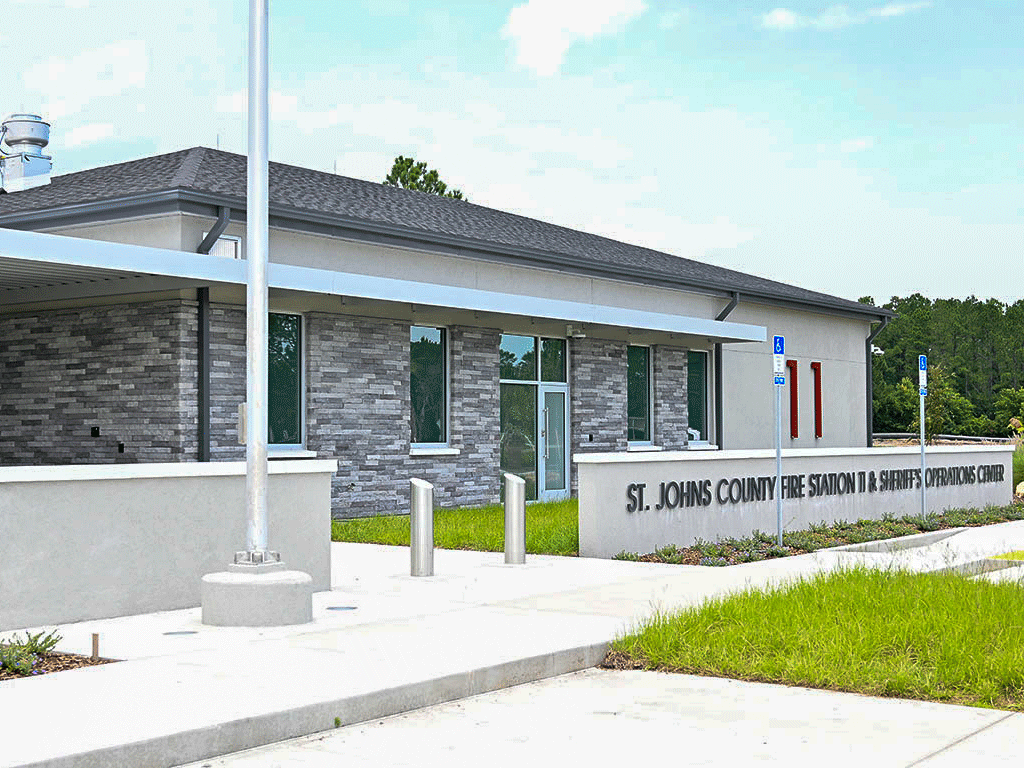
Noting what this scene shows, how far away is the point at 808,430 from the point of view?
109 feet

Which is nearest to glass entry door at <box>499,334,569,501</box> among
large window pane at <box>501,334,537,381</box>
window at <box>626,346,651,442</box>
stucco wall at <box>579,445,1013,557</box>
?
large window pane at <box>501,334,537,381</box>

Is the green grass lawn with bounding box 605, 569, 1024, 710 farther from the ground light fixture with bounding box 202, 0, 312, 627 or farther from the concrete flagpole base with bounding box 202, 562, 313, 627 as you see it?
the ground light fixture with bounding box 202, 0, 312, 627

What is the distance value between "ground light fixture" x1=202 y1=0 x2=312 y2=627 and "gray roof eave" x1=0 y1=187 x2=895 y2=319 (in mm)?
7148

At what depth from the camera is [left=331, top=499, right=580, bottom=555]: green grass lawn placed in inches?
634

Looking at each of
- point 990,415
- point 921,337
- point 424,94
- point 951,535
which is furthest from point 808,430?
point 921,337

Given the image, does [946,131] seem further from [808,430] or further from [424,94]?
[424,94]

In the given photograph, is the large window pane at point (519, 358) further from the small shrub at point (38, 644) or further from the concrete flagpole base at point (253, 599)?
the small shrub at point (38, 644)

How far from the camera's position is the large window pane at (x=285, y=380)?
64.5ft

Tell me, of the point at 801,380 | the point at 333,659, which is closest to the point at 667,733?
the point at 333,659

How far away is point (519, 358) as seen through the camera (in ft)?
80.5

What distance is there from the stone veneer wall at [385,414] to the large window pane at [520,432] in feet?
2.17

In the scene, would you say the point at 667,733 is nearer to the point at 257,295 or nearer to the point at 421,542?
the point at 257,295

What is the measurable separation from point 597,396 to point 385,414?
20.1 ft

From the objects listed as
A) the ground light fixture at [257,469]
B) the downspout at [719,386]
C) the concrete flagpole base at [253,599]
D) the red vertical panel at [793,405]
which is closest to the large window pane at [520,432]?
the downspout at [719,386]
